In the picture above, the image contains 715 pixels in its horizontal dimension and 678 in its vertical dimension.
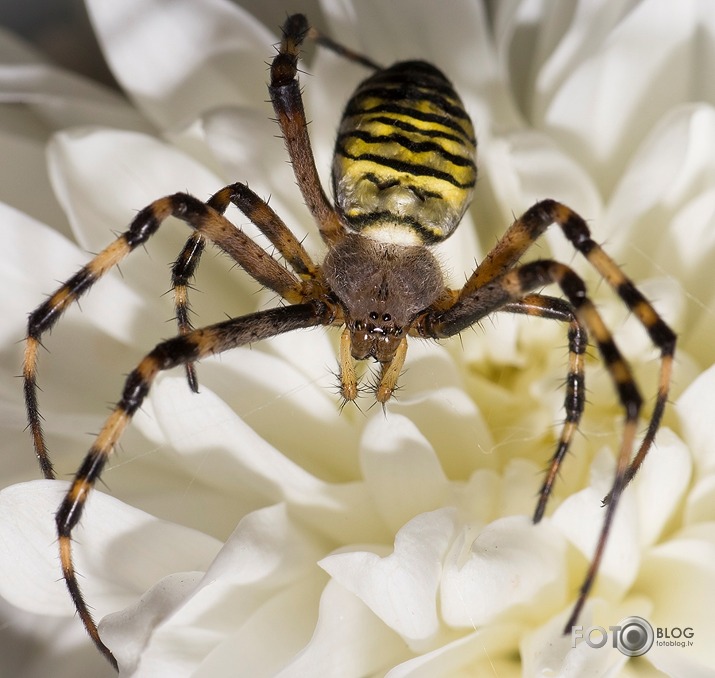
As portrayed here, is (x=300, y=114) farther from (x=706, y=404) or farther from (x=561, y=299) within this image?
(x=706, y=404)

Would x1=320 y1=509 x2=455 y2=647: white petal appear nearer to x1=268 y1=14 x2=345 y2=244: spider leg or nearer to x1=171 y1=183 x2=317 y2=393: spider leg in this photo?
x1=171 y1=183 x2=317 y2=393: spider leg

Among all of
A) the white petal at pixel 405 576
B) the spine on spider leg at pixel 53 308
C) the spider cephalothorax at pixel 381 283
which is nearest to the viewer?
the white petal at pixel 405 576

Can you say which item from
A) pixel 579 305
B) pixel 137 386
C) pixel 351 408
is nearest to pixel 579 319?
pixel 579 305

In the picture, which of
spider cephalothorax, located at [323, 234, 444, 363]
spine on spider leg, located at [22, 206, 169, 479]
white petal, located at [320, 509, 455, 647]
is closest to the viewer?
white petal, located at [320, 509, 455, 647]

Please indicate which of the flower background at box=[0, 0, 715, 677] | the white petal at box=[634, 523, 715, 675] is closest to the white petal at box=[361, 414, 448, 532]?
the flower background at box=[0, 0, 715, 677]

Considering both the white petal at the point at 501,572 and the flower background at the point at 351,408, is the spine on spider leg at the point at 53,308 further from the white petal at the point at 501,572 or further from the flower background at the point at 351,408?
the white petal at the point at 501,572

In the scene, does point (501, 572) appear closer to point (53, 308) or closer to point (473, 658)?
point (473, 658)

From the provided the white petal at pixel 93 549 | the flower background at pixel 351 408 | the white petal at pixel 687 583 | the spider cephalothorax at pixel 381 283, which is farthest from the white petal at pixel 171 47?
the white petal at pixel 687 583
